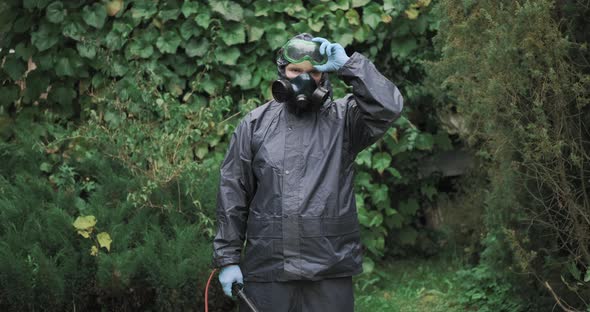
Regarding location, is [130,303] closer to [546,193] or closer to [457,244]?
[546,193]

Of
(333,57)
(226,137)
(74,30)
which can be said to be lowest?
(226,137)

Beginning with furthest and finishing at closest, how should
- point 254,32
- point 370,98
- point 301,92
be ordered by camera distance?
point 254,32
point 301,92
point 370,98

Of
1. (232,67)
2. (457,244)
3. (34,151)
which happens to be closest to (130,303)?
(34,151)

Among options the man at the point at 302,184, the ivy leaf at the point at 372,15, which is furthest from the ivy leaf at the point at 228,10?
the man at the point at 302,184

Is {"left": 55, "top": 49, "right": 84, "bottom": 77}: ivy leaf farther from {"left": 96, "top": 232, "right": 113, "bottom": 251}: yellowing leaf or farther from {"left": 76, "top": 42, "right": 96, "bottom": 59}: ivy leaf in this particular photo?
{"left": 96, "top": 232, "right": 113, "bottom": 251}: yellowing leaf

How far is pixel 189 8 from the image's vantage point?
248 inches

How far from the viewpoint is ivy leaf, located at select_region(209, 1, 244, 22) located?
6.30 m

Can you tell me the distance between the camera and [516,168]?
469cm

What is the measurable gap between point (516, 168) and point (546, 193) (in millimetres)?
265

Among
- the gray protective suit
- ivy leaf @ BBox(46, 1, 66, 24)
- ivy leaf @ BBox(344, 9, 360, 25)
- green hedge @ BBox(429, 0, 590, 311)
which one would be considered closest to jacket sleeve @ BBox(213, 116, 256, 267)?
the gray protective suit

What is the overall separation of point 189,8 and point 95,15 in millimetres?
736

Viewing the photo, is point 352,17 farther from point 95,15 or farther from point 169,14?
point 95,15

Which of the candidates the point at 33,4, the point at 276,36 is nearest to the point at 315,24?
the point at 276,36

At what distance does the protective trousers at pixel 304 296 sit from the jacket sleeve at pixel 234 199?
226 millimetres
